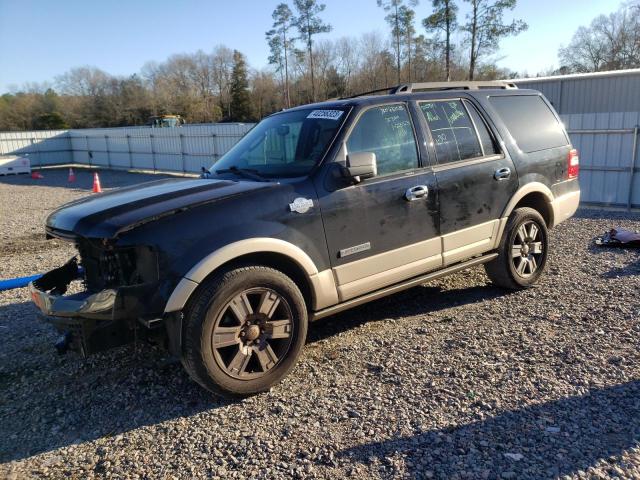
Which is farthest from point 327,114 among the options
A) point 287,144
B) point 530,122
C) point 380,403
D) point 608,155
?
point 608,155

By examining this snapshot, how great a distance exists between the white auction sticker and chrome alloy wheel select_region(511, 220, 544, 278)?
2345 millimetres

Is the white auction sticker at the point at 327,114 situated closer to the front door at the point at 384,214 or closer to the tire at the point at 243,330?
the front door at the point at 384,214

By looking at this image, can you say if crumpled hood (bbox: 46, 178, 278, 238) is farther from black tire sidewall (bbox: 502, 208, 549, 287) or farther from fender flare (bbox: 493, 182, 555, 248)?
black tire sidewall (bbox: 502, 208, 549, 287)

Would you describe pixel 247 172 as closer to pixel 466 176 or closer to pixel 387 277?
pixel 387 277

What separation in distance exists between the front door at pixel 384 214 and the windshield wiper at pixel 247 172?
612mm

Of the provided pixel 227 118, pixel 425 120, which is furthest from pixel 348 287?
pixel 227 118

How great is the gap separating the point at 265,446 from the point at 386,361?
1325mm

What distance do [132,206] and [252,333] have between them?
3.87 feet

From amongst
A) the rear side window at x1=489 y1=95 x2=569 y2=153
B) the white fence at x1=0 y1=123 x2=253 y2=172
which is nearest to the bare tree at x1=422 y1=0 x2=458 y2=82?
the white fence at x1=0 y1=123 x2=253 y2=172

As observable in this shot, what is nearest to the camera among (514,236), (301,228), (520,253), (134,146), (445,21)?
(301,228)

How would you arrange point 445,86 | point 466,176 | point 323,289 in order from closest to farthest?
1. point 323,289
2. point 466,176
3. point 445,86

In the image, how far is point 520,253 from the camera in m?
5.48

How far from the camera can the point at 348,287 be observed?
4113mm

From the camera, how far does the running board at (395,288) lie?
407 cm
